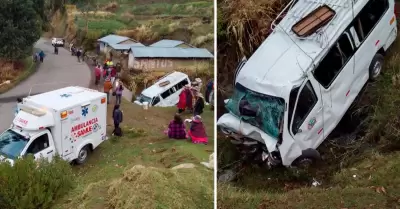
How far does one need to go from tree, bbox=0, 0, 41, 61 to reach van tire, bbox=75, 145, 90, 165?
532 mm

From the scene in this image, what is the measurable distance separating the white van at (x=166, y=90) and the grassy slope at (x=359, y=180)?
1.44 ft

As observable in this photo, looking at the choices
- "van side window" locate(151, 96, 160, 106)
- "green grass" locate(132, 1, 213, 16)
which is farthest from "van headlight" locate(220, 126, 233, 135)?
"green grass" locate(132, 1, 213, 16)

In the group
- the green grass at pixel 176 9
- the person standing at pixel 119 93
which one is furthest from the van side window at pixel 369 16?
the person standing at pixel 119 93

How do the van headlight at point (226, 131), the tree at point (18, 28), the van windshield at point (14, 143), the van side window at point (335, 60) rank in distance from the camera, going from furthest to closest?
1. the van side window at point (335, 60)
2. the van headlight at point (226, 131)
3. the van windshield at point (14, 143)
4. the tree at point (18, 28)

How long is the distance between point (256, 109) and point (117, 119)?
0.71 meters

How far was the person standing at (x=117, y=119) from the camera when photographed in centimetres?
230

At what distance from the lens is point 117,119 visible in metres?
2.32

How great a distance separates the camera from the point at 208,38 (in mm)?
2242

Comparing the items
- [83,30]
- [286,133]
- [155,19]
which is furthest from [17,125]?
[286,133]

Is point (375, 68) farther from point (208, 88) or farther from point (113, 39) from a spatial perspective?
point (113, 39)

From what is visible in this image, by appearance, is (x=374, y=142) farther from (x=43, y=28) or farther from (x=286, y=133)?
(x=43, y=28)

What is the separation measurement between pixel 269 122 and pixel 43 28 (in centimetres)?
121

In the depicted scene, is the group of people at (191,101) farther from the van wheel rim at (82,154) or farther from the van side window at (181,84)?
the van wheel rim at (82,154)

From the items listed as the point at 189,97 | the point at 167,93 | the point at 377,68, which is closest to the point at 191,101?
the point at 189,97
